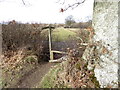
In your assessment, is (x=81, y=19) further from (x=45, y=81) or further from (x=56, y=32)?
(x=45, y=81)

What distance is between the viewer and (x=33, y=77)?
7402 mm

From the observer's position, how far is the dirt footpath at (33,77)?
6.80m

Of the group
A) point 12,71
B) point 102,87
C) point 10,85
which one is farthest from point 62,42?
point 102,87

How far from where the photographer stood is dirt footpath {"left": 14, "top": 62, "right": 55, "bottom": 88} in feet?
22.3

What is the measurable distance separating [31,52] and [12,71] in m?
1.48

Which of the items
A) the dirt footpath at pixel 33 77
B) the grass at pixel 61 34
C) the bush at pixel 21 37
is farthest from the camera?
the bush at pixel 21 37

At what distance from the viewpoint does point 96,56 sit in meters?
4.71

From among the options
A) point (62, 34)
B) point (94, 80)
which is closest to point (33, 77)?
point (62, 34)

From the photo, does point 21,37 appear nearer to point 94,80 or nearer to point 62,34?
point 62,34

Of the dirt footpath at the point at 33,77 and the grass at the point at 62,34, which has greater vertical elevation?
the grass at the point at 62,34

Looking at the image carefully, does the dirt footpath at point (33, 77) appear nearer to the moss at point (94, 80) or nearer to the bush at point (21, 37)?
the bush at point (21, 37)

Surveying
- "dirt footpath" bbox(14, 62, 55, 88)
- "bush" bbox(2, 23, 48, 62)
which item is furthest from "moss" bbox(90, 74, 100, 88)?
"bush" bbox(2, 23, 48, 62)

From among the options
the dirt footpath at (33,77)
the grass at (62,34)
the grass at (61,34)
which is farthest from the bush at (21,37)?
the dirt footpath at (33,77)

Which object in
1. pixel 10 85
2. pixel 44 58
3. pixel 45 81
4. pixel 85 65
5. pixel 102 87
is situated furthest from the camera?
pixel 44 58
